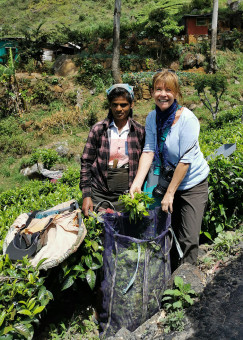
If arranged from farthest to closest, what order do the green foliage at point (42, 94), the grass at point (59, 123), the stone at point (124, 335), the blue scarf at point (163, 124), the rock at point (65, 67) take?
the rock at point (65, 67), the green foliage at point (42, 94), the grass at point (59, 123), the blue scarf at point (163, 124), the stone at point (124, 335)

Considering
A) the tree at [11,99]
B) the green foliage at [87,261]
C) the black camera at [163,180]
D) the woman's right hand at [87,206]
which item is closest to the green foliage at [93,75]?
the tree at [11,99]

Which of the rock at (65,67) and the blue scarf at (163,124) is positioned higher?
the rock at (65,67)

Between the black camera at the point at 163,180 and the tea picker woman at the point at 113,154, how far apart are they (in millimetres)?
297

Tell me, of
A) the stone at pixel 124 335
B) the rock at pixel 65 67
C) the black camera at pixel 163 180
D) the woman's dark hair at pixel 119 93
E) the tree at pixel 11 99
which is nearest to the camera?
the stone at pixel 124 335

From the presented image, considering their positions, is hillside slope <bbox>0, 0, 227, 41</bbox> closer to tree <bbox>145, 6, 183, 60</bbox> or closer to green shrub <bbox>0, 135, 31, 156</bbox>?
tree <bbox>145, 6, 183, 60</bbox>

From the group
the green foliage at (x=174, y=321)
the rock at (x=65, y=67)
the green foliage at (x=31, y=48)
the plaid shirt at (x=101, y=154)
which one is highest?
the green foliage at (x=31, y=48)

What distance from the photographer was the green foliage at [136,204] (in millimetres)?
2402

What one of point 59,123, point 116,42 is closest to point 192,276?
point 59,123

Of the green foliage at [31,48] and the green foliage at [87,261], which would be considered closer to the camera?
the green foliage at [87,261]

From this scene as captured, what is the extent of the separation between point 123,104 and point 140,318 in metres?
1.81

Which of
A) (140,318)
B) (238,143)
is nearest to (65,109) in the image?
(238,143)

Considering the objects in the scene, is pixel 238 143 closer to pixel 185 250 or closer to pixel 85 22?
pixel 185 250

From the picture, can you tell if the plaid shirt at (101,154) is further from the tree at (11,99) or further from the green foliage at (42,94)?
the green foliage at (42,94)

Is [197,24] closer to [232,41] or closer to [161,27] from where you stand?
[232,41]
